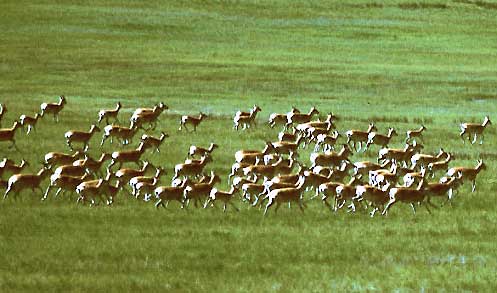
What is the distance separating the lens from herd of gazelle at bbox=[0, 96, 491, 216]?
2286 centimetres

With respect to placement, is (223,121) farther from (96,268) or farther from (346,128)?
(96,268)

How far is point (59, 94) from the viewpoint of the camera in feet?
142

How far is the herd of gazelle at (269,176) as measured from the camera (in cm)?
2286

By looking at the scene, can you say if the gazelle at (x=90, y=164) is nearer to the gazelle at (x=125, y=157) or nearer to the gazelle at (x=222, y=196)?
the gazelle at (x=125, y=157)

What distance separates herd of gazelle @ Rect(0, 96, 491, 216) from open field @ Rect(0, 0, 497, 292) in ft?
1.21

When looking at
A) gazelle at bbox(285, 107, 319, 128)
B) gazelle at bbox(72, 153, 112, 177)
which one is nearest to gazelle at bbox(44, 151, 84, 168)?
gazelle at bbox(72, 153, 112, 177)

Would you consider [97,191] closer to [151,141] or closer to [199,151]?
[199,151]

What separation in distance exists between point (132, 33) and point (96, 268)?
54.1 metres

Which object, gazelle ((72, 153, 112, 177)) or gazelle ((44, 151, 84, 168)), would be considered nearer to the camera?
gazelle ((72, 153, 112, 177))

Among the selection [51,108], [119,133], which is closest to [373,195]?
[119,133]

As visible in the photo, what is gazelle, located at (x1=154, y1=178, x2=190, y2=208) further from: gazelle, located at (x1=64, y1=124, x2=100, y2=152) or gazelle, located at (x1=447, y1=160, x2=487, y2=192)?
gazelle, located at (x1=64, y1=124, x2=100, y2=152)

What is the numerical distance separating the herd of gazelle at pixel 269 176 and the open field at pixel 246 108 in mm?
368

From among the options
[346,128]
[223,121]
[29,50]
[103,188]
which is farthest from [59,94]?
[103,188]

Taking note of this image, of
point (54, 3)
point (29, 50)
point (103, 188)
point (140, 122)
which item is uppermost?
point (54, 3)
